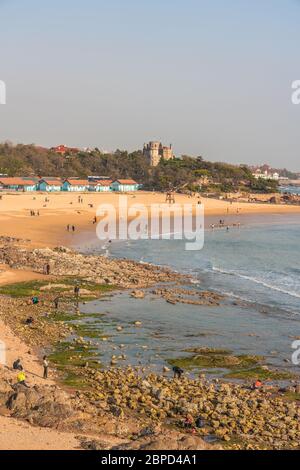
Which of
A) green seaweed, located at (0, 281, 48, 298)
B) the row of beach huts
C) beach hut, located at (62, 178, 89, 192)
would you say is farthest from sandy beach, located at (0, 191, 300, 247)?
green seaweed, located at (0, 281, 48, 298)

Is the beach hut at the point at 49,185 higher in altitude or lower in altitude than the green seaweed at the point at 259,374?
higher

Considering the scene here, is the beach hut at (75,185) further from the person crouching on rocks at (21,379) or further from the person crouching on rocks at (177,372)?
the person crouching on rocks at (21,379)

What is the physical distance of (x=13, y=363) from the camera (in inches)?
651

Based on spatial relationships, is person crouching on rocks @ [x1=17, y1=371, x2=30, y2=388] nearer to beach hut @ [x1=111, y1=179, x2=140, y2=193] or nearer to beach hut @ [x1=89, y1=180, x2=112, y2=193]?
beach hut @ [x1=89, y1=180, x2=112, y2=193]

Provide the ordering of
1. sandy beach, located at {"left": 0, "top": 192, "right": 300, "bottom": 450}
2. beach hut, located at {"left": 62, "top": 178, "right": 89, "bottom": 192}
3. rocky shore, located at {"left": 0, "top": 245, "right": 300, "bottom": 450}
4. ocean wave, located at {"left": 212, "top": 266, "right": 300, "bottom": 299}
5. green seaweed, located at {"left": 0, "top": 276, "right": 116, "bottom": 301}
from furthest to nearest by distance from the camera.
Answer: beach hut, located at {"left": 62, "top": 178, "right": 89, "bottom": 192}, ocean wave, located at {"left": 212, "top": 266, "right": 300, "bottom": 299}, green seaweed, located at {"left": 0, "top": 276, "right": 116, "bottom": 301}, rocky shore, located at {"left": 0, "top": 245, "right": 300, "bottom": 450}, sandy beach, located at {"left": 0, "top": 192, "right": 300, "bottom": 450}

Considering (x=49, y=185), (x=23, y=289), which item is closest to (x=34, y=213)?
(x=49, y=185)

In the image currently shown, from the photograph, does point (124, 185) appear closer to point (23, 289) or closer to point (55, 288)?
point (55, 288)

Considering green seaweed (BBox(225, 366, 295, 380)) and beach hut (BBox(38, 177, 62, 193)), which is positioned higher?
beach hut (BBox(38, 177, 62, 193))

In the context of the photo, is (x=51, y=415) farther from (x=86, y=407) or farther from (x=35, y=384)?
(x=35, y=384)

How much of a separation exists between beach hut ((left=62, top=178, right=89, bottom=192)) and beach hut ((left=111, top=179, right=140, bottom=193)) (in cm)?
579

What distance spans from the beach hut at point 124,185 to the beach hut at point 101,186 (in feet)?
3.22

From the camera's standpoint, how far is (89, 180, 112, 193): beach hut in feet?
333

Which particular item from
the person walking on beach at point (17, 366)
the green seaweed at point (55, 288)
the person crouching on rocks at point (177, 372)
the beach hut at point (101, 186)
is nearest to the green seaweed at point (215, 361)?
the person crouching on rocks at point (177, 372)

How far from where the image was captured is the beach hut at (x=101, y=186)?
101500 mm
